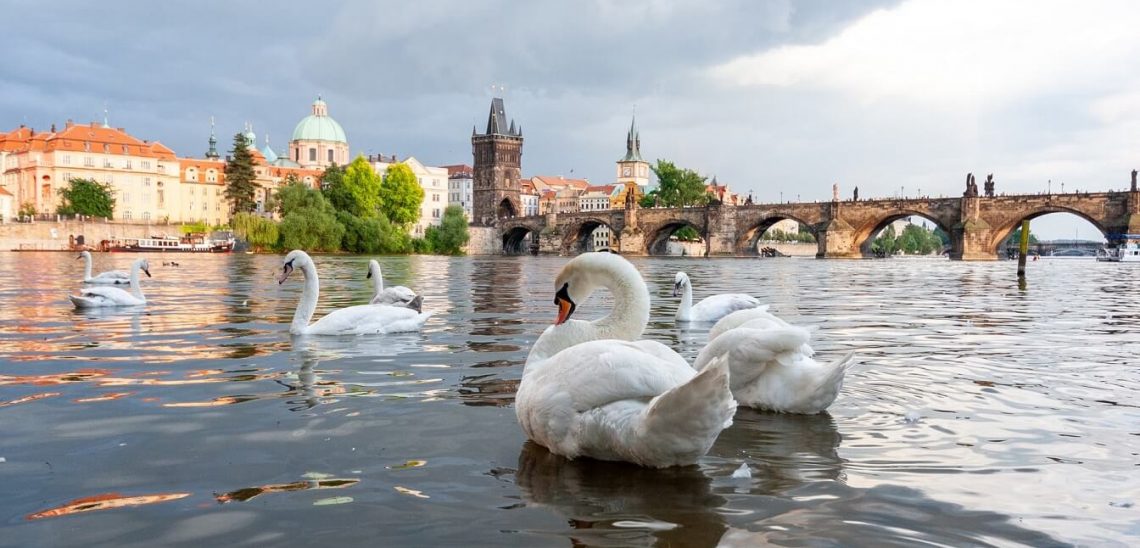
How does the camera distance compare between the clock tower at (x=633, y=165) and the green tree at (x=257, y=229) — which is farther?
the clock tower at (x=633, y=165)

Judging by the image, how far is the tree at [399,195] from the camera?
81.3 meters

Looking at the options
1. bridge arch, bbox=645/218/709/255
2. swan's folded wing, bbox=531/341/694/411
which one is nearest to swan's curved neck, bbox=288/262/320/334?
swan's folded wing, bbox=531/341/694/411

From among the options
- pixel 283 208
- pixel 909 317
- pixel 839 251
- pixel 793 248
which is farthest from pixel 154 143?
pixel 909 317

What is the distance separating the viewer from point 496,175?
5157 inches

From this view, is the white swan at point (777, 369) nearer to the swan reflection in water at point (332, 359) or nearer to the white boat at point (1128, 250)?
the swan reflection in water at point (332, 359)

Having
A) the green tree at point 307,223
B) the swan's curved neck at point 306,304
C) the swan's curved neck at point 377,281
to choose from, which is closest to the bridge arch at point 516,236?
the green tree at point 307,223

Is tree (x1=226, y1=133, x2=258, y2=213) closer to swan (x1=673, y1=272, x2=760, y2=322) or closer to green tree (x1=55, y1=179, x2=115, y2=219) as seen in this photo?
green tree (x1=55, y1=179, x2=115, y2=219)

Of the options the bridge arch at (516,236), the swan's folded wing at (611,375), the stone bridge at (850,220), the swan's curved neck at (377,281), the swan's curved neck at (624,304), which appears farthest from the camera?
the bridge arch at (516,236)

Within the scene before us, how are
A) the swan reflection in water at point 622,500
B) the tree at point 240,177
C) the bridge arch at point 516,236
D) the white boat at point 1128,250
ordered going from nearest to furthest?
the swan reflection in water at point 622,500, the white boat at point 1128,250, the tree at point 240,177, the bridge arch at point 516,236

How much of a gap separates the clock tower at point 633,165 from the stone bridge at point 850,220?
6321 cm

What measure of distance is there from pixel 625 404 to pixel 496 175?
12926 cm

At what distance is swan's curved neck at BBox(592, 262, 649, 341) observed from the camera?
4273 mm

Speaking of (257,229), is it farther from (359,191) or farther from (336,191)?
(336,191)

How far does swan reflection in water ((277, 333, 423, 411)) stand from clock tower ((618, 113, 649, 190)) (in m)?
155
